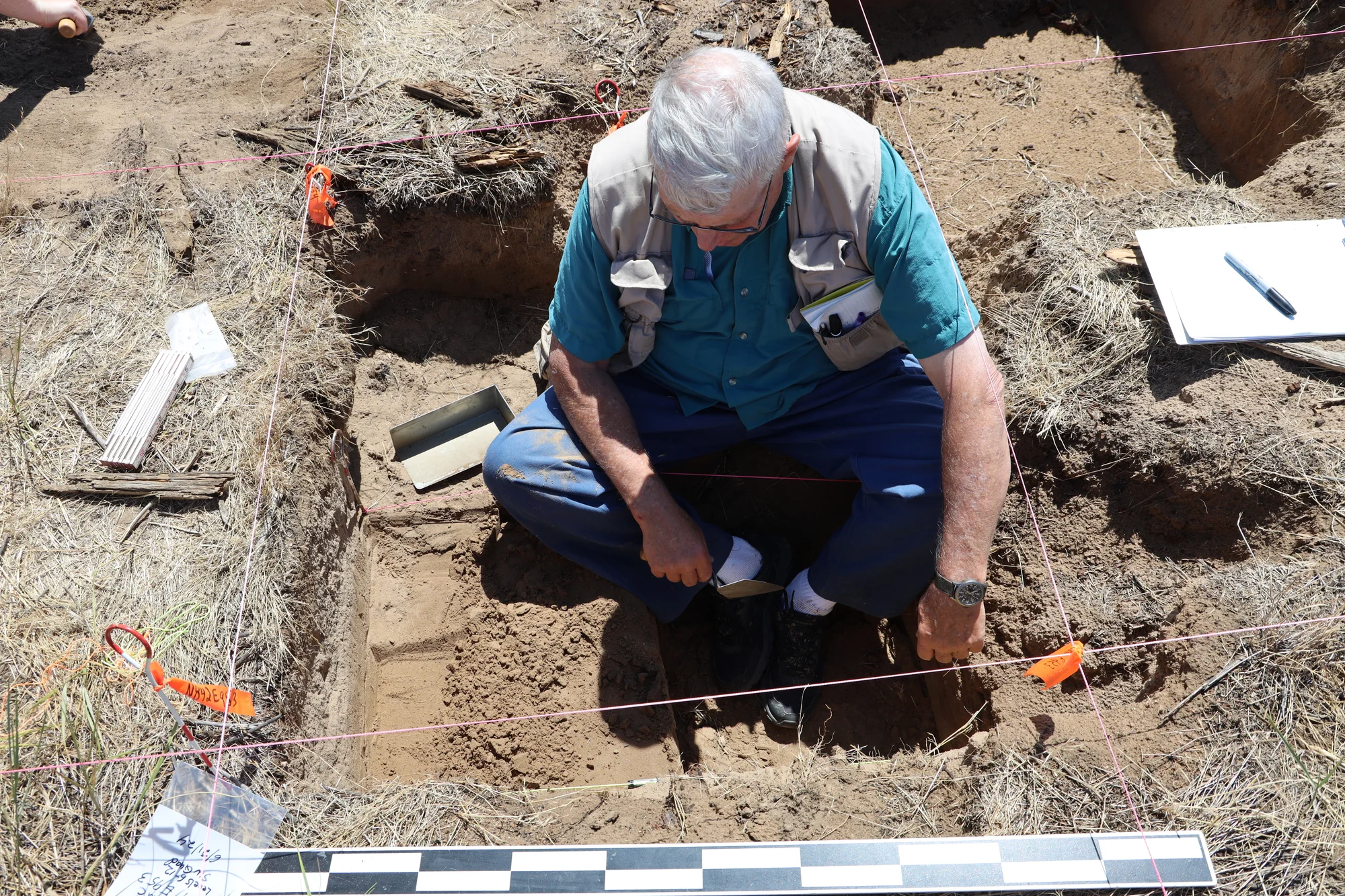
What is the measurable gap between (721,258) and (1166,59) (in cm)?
301

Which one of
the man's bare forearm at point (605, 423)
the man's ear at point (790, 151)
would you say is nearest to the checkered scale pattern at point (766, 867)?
the man's bare forearm at point (605, 423)

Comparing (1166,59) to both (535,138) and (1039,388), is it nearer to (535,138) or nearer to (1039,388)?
(1039,388)

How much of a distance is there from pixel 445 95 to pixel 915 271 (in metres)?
2.15

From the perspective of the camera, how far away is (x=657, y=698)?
2.54 meters

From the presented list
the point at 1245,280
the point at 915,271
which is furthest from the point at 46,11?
the point at 1245,280

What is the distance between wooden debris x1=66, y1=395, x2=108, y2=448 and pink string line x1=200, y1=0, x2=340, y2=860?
1.57 ft

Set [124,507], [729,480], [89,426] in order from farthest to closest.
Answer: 1. [729,480]
2. [89,426]
3. [124,507]

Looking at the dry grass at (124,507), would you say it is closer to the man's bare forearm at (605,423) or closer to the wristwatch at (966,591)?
the man's bare forearm at (605,423)

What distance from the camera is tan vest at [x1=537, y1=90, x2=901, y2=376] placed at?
6.82 ft

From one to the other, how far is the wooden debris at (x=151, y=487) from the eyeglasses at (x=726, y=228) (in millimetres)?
1492

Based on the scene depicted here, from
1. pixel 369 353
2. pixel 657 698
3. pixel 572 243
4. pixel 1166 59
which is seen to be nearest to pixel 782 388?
pixel 572 243

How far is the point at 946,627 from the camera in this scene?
219 cm

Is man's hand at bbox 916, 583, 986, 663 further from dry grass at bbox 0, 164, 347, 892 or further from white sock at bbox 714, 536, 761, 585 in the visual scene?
dry grass at bbox 0, 164, 347, 892

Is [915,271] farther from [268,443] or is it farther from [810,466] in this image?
[268,443]
